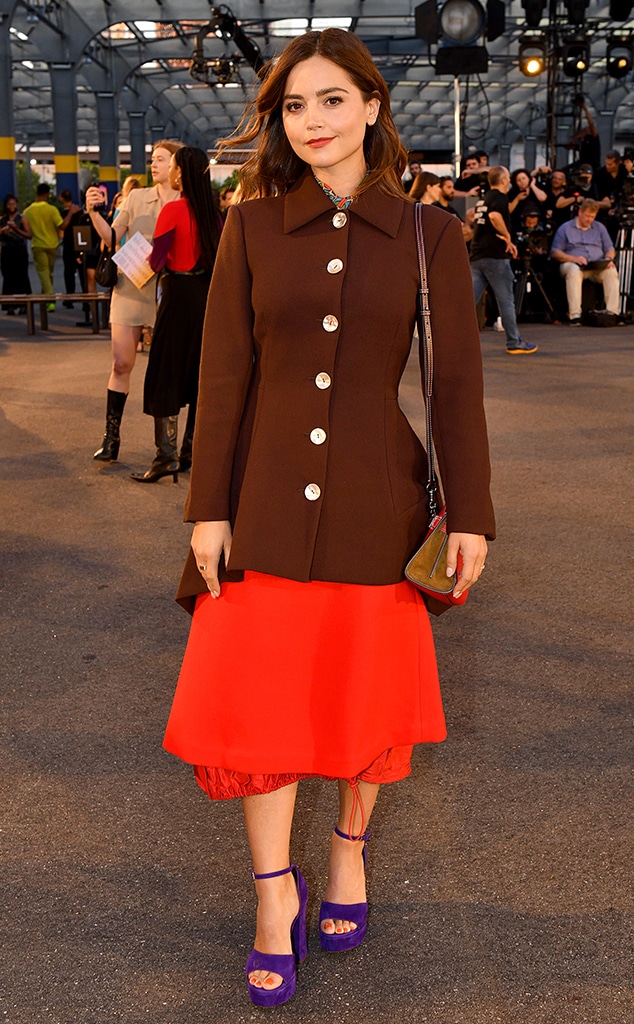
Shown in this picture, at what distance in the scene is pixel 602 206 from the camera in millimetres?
16188

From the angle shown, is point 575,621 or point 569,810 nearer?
point 569,810

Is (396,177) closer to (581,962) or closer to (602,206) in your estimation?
(581,962)

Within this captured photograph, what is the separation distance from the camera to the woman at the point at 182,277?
6.11m

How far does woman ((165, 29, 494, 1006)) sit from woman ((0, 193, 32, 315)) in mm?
16824

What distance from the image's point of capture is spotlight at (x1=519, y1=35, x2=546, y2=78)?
19.7m

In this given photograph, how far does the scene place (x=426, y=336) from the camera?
219cm

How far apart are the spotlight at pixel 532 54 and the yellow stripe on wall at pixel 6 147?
396 inches

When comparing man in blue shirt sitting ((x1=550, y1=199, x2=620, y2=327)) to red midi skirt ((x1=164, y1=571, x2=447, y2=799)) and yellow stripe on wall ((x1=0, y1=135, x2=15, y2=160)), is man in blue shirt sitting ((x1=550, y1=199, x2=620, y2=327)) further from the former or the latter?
red midi skirt ((x1=164, y1=571, x2=447, y2=799))

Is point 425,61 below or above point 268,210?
above

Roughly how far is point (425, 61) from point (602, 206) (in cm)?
2104

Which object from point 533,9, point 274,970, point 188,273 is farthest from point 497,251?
point 274,970

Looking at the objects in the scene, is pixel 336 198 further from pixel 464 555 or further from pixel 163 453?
pixel 163 453

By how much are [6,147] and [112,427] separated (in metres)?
18.4

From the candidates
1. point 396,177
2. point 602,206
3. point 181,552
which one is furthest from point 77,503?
point 602,206
